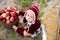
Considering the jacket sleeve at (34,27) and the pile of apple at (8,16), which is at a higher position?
the pile of apple at (8,16)

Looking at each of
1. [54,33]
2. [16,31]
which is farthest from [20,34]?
[54,33]

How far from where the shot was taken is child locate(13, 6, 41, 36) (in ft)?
2.40

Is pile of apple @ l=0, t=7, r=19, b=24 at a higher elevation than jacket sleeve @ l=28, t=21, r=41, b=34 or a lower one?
higher

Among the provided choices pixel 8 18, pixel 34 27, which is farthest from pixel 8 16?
pixel 34 27

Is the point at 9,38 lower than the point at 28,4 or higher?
lower

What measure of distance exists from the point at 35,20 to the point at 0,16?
15 cm

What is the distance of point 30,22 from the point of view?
75 centimetres

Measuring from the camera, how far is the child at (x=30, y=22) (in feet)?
2.40

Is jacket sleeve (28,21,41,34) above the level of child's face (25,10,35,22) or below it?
below

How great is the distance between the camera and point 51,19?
2.65 ft

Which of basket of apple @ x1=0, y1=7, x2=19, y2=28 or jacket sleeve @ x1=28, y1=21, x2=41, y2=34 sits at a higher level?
basket of apple @ x1=0, y1=7, x2=19, y2=28

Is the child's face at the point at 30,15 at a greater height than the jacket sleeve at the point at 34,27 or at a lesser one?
greater

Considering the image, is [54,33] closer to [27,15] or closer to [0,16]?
[27,15]

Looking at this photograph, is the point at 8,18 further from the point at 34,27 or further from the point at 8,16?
the point at 34,27
